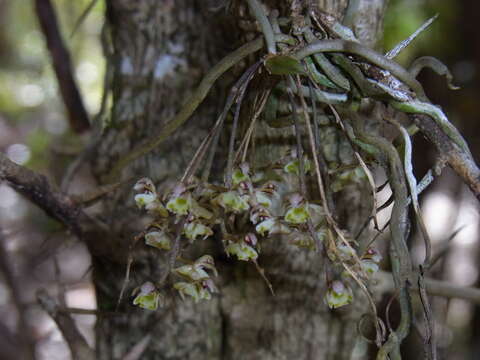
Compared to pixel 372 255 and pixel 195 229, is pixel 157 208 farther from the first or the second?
pixel 372 255

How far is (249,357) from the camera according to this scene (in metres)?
0.95

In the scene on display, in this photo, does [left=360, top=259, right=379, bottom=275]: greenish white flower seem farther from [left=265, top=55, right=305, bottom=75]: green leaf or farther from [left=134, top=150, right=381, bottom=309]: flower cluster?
[left=265, top=55, right=305, bottom=75]: green leaf

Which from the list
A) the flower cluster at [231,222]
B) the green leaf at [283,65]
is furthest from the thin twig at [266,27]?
the flower cluster at [231,222]

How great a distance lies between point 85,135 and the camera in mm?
1241

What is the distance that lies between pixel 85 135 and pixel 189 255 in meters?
0.47

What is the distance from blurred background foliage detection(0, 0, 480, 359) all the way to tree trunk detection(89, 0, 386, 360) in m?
0.13

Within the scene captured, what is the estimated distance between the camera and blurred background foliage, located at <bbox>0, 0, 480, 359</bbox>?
1.48m

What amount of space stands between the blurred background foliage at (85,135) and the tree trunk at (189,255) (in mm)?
126

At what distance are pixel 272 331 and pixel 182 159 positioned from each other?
0.31 m

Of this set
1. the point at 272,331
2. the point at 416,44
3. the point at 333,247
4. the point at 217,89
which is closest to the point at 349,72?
the point at 333,247

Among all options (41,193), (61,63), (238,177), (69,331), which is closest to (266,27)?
(238,177)

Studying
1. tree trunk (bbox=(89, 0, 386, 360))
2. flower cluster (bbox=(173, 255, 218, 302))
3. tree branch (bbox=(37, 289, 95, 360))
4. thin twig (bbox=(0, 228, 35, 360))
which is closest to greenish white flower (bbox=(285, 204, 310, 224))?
flower cluster (bbox=(173, 255, 218, 302))

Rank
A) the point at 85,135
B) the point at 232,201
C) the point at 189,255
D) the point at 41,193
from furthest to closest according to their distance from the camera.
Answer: the point at 85,135, the point at 189,255, the point at 41,193, the point at 232,201

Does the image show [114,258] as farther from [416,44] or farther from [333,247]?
[416,44]
